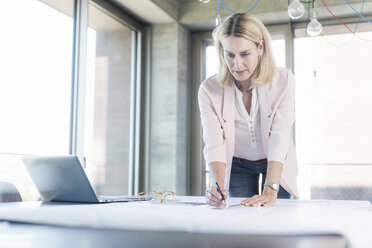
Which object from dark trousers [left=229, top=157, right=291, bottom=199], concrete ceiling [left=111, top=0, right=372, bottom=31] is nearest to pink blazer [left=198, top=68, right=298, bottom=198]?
dark trousers [left=229, top=157, right=291, bottom=199]

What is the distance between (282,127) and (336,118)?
261 cm

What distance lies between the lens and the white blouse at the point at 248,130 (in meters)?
1.76

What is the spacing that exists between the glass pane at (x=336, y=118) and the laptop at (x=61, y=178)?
10.2 ft

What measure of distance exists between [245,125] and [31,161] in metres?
0.85

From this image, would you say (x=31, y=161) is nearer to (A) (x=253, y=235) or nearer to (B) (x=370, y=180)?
(A) (x=253, y=235)

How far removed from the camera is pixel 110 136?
4098 millimetres

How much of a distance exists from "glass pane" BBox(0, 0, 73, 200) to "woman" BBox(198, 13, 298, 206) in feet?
5.29

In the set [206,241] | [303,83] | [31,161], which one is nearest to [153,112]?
[303,83]

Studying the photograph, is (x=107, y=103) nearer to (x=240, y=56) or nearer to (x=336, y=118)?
(x=336, y=118)

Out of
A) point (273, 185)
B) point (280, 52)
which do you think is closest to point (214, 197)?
point (273, 185)

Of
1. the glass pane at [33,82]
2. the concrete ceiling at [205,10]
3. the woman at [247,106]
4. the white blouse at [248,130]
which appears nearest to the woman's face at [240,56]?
the woman at [247,106]

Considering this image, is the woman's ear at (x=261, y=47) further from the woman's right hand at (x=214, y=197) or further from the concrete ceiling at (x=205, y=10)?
the concrete ceiling at (x=205, y=10)

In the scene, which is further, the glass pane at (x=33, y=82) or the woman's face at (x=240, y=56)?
the glass pane at (x=33, y=82)

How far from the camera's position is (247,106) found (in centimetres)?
179
